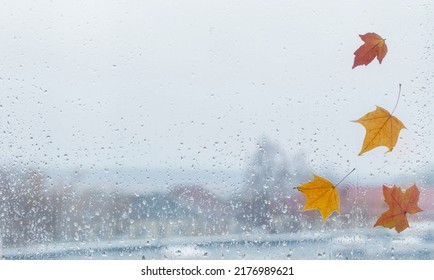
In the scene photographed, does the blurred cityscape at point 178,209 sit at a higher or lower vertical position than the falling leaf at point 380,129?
lower

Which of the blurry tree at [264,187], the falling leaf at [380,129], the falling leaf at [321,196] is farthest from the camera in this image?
the blurry tree at [264,187]

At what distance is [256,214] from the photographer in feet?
4.50

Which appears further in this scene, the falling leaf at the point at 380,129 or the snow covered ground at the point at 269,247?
the snow covered ground at the point at 269,247

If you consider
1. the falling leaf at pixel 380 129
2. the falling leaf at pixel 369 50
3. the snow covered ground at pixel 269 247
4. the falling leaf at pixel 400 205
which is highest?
the falling leaf at pixel 369 50

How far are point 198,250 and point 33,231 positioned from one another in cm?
37

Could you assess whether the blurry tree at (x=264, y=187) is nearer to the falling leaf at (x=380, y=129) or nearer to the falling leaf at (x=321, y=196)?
the falling leaf at (x=321, y=196)

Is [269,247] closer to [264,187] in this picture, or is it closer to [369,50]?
[264,187]

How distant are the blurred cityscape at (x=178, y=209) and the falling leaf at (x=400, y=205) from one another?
0.28ft

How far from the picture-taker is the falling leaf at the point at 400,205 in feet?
3.94

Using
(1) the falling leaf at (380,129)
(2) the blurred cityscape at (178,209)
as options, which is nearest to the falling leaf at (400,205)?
(2) the blurred cityscape at (178,209)

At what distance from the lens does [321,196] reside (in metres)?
1.19

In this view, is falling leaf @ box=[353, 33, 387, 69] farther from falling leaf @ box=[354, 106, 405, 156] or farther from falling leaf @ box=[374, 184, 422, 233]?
falling leaf @ box=[374, 184, 422, 233]

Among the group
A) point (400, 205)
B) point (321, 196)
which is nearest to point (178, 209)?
point (321, 196)

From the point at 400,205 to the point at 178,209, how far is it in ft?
1.56
